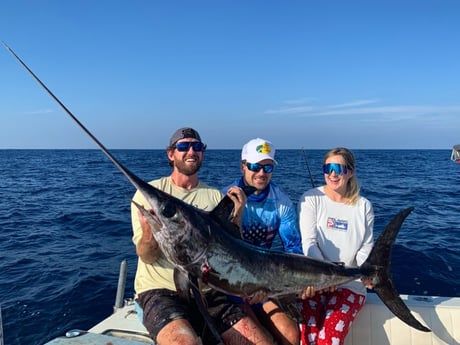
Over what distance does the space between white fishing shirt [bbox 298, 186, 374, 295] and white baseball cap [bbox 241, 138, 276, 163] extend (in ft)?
2.03

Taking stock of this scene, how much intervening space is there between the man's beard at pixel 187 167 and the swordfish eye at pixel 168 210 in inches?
42.8

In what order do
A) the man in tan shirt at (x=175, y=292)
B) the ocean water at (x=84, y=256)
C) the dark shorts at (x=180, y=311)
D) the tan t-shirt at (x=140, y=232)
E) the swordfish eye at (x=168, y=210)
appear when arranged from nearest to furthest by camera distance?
the swordfish eye at (x=168, y=210) < the man in tan shirt at (x=175, y=292) < the dark shorts at (x=180, y=311) < the tan t-shirt at (x=140, y=232) < the ocean water at (x=84, y=256)

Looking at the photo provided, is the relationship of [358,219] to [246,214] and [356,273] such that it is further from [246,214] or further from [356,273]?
[246,214]

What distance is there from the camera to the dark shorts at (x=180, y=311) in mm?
2963

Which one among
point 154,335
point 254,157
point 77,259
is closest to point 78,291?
point 77,259

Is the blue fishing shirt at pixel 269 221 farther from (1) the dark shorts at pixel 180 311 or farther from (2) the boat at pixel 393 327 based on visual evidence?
(2) the boat at pixel 393 327

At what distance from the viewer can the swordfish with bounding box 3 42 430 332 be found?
2.39 m

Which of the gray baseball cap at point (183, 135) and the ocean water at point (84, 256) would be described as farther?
the ocean water at point (84, 256)

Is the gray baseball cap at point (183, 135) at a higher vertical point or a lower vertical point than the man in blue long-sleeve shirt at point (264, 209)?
higher

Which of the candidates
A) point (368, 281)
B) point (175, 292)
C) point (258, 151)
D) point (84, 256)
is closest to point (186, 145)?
point (258, 151)

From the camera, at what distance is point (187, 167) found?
11.4ft

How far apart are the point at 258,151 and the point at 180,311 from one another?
154cm

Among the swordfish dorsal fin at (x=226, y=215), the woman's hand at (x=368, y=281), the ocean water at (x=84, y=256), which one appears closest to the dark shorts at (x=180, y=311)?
the swordfish dorsal fin at (x=226, y=215)

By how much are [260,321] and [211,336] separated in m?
0.50
